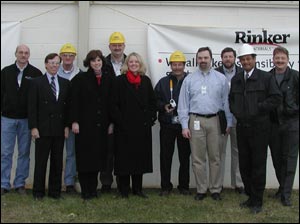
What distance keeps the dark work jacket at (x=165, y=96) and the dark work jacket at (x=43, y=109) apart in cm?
134

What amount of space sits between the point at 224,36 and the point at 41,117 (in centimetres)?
299

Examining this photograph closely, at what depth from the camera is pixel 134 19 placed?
7121mm

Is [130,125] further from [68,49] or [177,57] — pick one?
[68,49]

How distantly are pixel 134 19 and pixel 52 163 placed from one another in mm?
2448

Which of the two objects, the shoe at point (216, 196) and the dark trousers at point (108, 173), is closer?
the shoe at point (216, 196)

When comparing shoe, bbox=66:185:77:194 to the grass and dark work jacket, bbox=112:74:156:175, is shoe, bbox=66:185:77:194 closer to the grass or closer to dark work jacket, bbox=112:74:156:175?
the grass

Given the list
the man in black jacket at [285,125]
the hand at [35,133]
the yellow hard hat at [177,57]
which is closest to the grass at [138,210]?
the man in black jacket at [285,125]

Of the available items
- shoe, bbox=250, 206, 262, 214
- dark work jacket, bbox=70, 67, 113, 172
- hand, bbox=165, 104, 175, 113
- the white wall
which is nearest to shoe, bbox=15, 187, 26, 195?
the white wall

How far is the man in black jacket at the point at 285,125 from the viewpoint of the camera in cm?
606

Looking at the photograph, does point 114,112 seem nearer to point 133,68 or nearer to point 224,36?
point 133,68

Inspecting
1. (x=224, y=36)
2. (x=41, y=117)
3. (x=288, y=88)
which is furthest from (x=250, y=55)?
(x=41, y=117)

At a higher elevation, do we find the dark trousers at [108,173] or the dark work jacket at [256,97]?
the dark work jacket at [256,97]

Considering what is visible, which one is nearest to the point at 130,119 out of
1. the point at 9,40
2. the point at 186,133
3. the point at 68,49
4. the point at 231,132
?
the point at 186,133

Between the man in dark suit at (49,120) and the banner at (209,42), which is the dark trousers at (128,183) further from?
the banner at (209,42)
